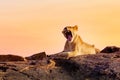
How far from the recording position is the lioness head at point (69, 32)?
866 inches

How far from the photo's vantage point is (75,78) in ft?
44.8

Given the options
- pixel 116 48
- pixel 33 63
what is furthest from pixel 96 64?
pixel 116 48

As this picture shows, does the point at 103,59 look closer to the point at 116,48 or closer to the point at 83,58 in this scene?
the point at 83,58

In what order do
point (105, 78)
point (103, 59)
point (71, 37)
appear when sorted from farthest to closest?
point (71, 37) < point (103, 59) < point (105, 78)

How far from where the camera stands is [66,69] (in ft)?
46.1

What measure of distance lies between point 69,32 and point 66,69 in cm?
832

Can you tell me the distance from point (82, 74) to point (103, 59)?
106 centimetres

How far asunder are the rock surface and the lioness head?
752 cm

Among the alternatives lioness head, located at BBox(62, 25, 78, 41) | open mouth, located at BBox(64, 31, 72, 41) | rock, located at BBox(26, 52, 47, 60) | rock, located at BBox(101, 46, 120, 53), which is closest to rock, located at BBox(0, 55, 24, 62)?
rock, located at BBox(26, 52, 47, 60)

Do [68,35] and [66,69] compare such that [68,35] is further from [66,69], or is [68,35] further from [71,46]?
[66,69]

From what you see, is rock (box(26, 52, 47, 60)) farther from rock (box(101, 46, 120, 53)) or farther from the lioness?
the lioness

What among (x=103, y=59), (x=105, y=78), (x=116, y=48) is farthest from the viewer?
(x=116, y=48)

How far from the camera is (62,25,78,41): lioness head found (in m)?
22.0

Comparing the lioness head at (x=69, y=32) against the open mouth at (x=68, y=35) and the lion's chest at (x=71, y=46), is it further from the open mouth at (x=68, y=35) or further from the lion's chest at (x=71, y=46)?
the lion's chest at (x=71, y=46)
